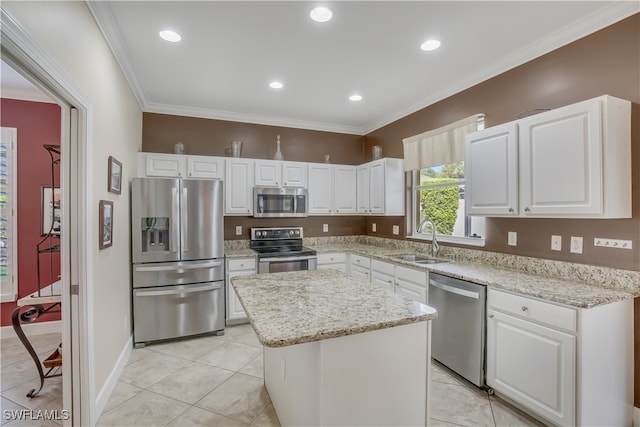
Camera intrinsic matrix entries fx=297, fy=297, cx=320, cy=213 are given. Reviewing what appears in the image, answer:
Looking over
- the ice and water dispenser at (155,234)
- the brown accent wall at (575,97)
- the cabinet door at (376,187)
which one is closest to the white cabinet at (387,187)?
the cabinet door at (376,187)

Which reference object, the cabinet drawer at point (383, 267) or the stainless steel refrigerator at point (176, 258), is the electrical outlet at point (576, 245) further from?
the stainless steel refrigerator at point (176, 258)

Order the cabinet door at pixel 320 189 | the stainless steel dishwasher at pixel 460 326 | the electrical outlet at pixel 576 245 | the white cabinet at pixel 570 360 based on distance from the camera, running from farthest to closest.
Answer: the cabinet door at pixel 320 189 < the stainless steel dishwasher at pixel 460 326 < the electrical outlet at pixel 576 245 < the white cabinet at pixel 570 360

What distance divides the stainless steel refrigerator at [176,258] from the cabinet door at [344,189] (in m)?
1.81

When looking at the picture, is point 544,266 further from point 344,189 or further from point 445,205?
point 344,189

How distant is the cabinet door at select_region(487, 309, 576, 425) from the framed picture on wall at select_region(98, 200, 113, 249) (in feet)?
9.61

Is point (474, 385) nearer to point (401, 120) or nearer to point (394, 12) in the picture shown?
point (394, 12)

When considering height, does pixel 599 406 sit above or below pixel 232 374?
above

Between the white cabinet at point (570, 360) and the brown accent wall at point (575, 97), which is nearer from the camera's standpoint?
the white cabinet at point (570, 360)

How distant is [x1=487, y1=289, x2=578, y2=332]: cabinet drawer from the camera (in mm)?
1791

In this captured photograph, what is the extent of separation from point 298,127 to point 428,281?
3.06 meters

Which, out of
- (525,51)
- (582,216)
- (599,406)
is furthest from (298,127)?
(599,406)

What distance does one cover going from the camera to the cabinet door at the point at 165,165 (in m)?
3.63

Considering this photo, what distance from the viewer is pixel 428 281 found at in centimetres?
282

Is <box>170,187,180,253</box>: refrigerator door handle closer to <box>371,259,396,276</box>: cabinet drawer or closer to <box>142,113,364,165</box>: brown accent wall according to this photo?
<box>142,113,364,165</box>: brown accent wall
